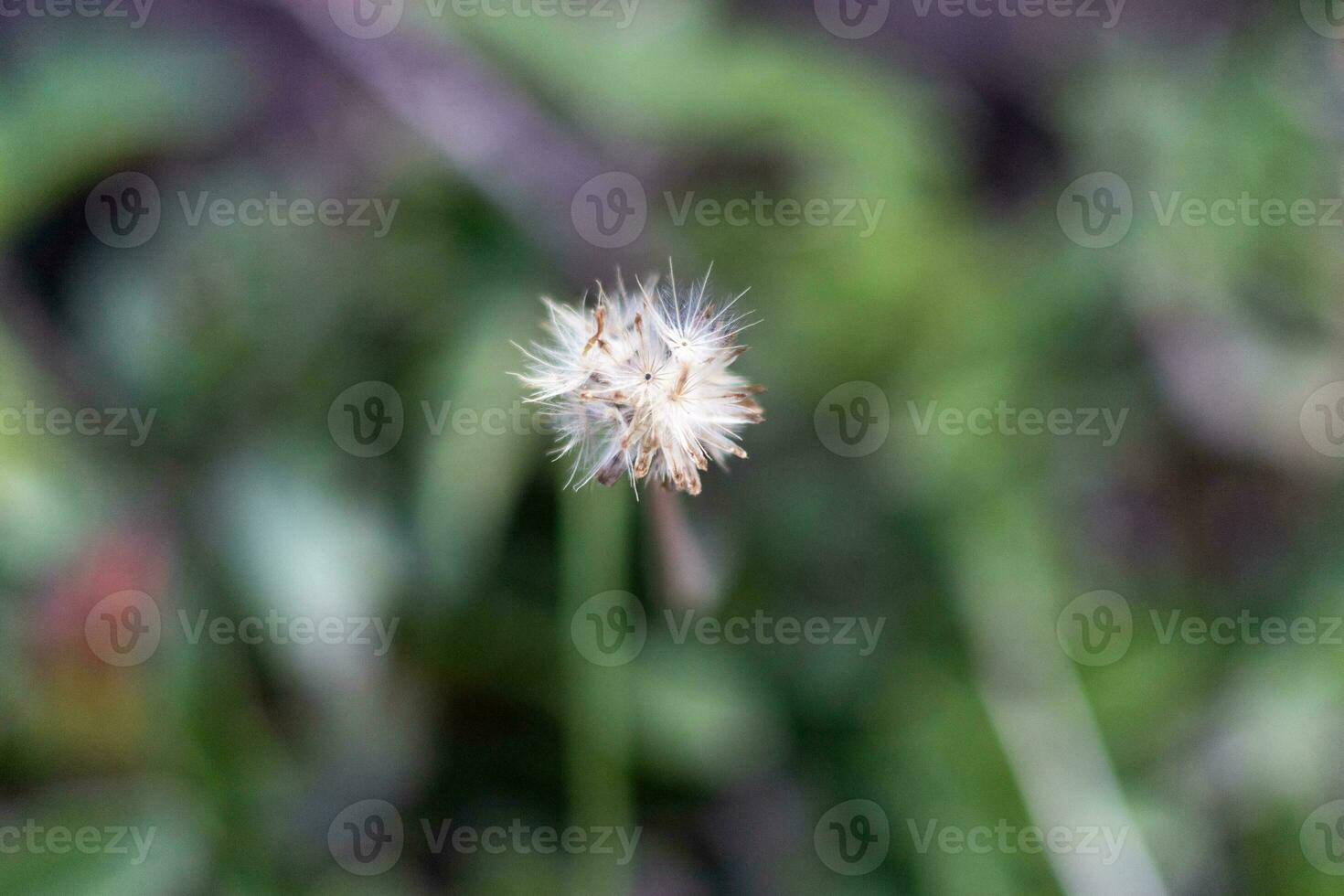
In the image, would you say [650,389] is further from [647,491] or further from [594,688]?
[594,688]

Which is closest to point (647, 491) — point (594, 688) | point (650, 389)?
point (594, 688)

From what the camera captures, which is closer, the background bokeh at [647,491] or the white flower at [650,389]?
the white flower at [650,389]

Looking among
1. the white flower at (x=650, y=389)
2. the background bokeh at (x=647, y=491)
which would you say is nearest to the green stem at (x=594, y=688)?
the background bokeh at (x=647, y=491)

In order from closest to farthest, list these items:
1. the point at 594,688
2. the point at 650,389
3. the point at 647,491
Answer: the point at 650,389, the point at 647,491, the point at 594,688

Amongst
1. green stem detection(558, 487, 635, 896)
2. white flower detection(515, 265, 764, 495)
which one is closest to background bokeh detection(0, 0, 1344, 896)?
green stem detection(558, 487, 635, 896)

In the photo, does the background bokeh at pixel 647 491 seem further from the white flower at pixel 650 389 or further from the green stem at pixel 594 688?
the white flower at pixel 650 389
